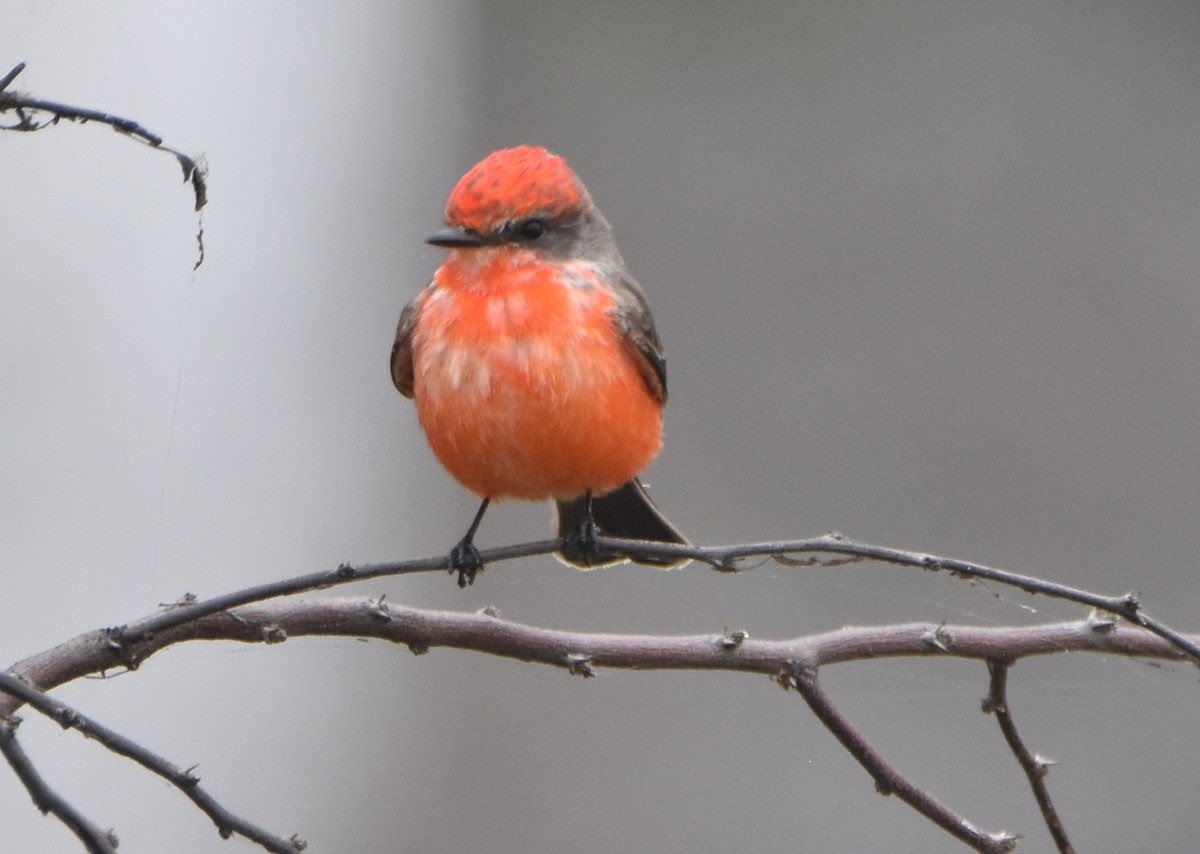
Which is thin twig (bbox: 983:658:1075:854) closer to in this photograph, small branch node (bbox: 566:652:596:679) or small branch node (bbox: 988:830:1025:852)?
small branch node (bbox: 988:830:1025:852)

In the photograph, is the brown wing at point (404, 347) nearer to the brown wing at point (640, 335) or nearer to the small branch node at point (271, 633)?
the brown wing at point (640, 335)

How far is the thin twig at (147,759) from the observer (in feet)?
2.79

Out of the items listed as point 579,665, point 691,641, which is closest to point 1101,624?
point 691,641

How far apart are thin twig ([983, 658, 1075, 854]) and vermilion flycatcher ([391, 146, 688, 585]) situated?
73 centimetres

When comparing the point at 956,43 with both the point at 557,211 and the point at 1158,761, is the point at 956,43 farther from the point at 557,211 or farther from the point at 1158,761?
the point at 557,211

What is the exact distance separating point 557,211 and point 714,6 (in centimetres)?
248

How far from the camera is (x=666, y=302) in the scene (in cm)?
443

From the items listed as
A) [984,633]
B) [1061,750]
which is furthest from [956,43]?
[984,633]

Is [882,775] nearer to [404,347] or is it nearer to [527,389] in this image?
[527,389]

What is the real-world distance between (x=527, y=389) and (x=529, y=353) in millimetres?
64

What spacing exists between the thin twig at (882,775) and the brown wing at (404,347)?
1185 millimetres

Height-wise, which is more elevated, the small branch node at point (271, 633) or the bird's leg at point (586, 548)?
the small branch node at point (271, 633)

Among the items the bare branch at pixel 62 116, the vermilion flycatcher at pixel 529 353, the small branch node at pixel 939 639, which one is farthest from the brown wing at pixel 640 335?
the bare branch at pixel 62 116

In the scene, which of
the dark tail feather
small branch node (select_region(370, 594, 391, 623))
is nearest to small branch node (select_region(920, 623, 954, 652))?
small branch node (select_region(370, 594, 391, 623))
